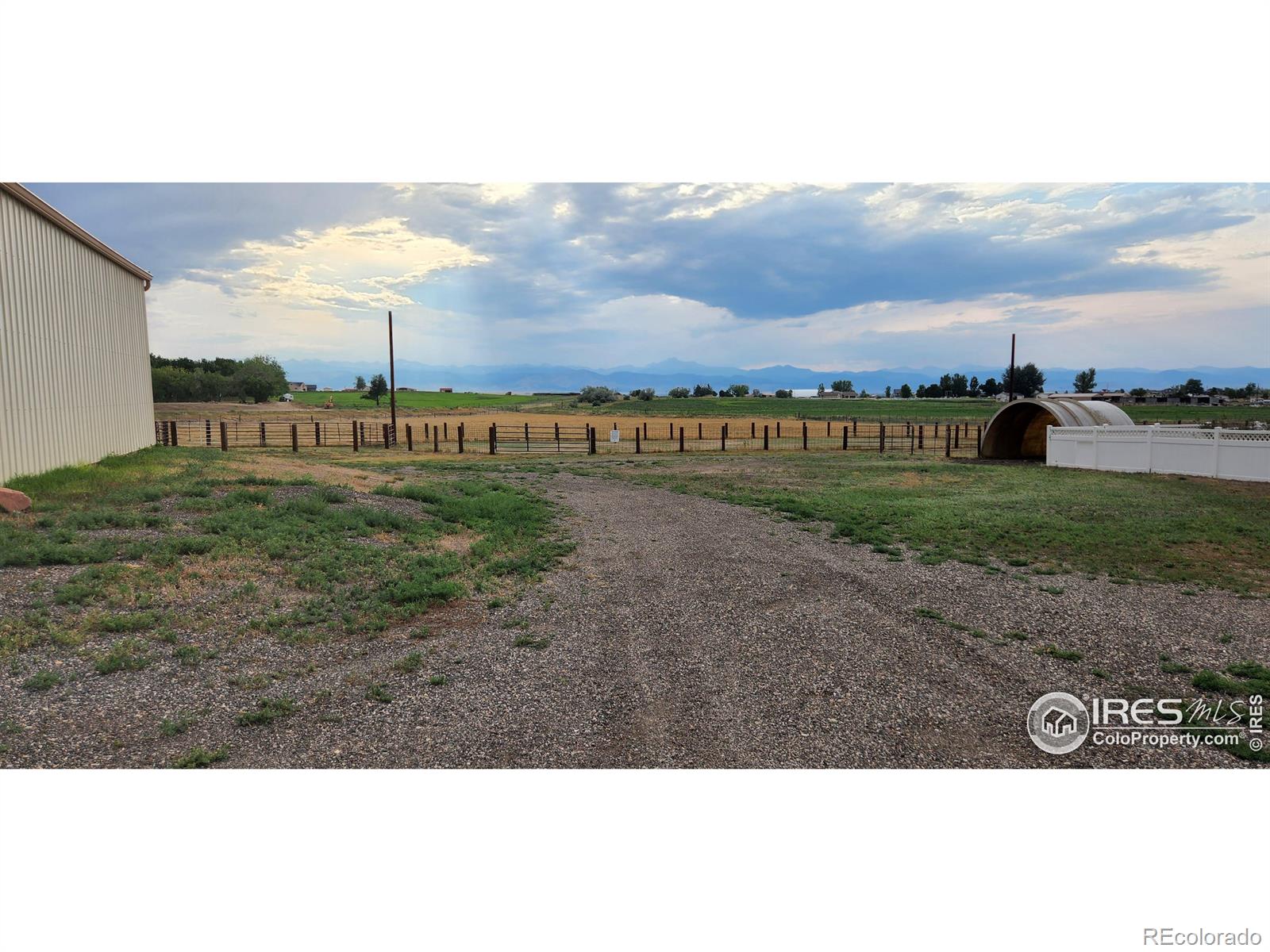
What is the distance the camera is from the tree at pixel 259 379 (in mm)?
78812

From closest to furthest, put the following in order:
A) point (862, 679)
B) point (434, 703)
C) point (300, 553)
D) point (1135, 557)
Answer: point (434, 703)
point (862, 679)
point (300, 553)
point (1135, 557)

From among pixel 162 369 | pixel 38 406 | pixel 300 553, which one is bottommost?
pixel 300 553

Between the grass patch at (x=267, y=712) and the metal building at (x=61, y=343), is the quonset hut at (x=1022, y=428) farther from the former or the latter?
the metal building at (x=61, y=343)

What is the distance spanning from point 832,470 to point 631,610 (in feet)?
53.2

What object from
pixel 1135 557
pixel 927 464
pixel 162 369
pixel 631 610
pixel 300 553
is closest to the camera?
pixel 631 610

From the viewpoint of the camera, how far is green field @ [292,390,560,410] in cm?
8475

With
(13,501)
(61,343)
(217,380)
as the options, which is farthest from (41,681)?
(217,380)

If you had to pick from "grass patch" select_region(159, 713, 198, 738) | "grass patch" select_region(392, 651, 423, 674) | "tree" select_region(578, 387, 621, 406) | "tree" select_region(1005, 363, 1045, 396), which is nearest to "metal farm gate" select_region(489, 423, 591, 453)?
"grass patch" select_region(392, 651, 423, 674)

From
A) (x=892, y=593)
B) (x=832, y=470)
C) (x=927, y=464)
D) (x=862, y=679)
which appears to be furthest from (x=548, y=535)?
(x=927, y=464)

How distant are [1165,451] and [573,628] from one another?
798 inches

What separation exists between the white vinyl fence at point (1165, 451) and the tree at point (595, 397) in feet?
255

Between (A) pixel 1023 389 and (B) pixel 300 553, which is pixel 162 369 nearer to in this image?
(B) pixel 300 553

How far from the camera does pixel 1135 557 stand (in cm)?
1001

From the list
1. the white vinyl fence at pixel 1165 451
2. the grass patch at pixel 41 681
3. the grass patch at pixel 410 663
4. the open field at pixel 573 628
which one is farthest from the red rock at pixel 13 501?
the white vinyl fence at pixel 1165 451
